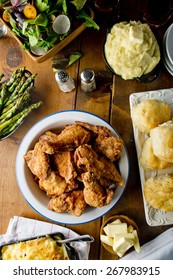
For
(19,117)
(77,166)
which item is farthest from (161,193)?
(19,117)

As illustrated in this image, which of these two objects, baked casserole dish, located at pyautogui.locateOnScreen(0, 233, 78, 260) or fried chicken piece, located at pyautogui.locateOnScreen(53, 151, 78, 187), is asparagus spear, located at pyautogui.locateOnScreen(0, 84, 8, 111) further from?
baked casserole dish, located at pyautogui.locateOnScreen(0, 233, 78, 260)

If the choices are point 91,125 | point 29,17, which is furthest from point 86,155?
point 29,17

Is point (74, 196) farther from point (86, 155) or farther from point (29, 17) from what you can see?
point (29, 17)

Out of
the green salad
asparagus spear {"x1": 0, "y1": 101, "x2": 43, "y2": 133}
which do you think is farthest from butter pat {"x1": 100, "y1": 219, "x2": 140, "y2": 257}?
the green salad

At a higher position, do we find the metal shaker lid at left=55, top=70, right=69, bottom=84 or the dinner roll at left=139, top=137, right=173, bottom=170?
the metal shaker lid at left=55, top=70, right=69, bottom=84

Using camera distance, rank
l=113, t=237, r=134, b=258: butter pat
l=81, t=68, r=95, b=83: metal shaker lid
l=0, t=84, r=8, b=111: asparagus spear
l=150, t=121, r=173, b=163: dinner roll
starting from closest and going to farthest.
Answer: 1. l=150, t=121, r=173, b=163: dinner roll
2. l=113, t=237, r=134, b=258: butter pat
3. l=81, t=68, r=95, b=83: metal shaker lid
4. l=0, t=84, r=8, b=111: asparagus spear

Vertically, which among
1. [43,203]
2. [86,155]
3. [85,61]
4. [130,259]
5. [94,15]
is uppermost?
[94,15]

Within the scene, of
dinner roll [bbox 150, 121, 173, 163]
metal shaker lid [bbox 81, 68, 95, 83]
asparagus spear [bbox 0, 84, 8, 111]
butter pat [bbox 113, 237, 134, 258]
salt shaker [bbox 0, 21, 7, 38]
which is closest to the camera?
dinner roll [bbox 150, 121, 173, 163]
